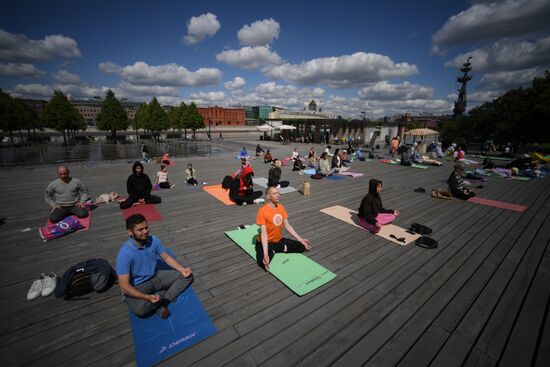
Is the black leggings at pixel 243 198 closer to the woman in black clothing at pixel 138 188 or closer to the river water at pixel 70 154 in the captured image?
the woman in black clothing at pixel 138 188

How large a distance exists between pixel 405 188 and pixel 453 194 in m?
1.87

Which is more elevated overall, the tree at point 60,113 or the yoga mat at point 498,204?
the tree at point 60,113

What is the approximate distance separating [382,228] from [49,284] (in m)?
7.03

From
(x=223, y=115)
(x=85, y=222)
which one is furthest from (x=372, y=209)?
(x=223, y=115)

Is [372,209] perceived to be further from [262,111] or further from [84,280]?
[262,111]

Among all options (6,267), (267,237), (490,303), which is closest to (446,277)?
(490,303)

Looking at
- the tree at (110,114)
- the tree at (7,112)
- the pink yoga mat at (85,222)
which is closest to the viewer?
the pink yoga mat at (85,222)

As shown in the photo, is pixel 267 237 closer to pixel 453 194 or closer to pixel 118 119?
pixel 453 194

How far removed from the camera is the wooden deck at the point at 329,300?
2809 millimetres

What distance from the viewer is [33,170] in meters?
13.6

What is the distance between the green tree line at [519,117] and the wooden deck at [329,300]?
23.3 meters

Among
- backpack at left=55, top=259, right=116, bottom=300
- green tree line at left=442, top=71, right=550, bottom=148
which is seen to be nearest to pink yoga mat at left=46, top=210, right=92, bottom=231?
backpack at left=55, top=259, right=116, bottom=300

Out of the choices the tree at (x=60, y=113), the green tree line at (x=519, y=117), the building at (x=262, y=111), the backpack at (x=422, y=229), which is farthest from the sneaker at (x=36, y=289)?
the building at (x=262, y=111)

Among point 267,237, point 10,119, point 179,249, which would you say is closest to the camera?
point 267,237
